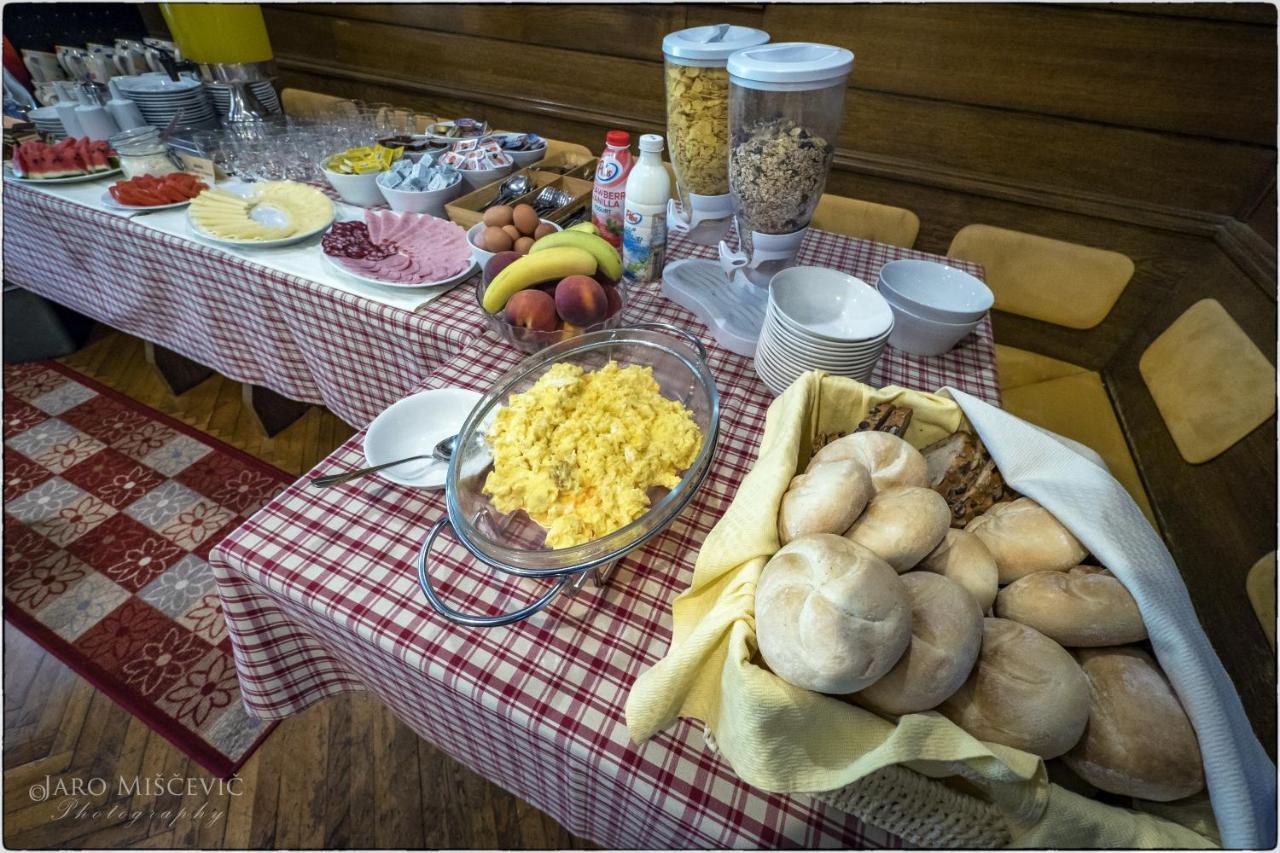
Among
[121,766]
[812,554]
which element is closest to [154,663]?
[121,766]

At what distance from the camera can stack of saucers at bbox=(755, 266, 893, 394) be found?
2.49 ft

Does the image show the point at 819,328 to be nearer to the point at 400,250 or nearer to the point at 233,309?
the point at 400,250

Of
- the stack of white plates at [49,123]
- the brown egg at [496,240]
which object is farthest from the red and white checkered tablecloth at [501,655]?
the stack of white plates at [49,123]

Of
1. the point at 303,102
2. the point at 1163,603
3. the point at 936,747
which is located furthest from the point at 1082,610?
the point at 303,102

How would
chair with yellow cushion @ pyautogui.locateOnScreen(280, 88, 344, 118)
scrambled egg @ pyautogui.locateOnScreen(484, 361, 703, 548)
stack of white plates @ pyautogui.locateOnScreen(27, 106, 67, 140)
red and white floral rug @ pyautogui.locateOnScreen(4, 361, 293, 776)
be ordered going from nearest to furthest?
scrambled egg @ pyautogui.locateOnScreen(484, 361, 703, 548) → red and white floral rug @ pyautogui.locateOnScreen(4, 361, 293, 776) → stack of white plates @ pyautogui.locateOnScreen(27, 106, 67, 140) → chair with yellow cushion @ pyautogui.locateOnScreen(280, 88, 344, 118)

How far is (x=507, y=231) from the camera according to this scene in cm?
104

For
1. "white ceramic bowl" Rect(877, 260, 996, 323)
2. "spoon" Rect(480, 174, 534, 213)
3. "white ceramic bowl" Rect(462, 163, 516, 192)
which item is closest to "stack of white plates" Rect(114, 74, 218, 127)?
"white ceramic bowl" Rect(462, 163, 516, 192)

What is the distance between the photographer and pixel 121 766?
1.06 m

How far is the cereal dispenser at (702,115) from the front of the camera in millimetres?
880

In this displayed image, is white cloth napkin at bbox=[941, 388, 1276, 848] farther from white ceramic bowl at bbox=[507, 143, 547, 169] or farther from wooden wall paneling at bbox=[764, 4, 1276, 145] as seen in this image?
wooden wall paneling at bbox=[764, 4, 1276, 145]

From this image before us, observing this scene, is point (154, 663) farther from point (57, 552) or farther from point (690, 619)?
point (690, 619)

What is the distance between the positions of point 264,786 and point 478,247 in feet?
3.54

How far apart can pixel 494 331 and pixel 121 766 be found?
43.0 inches

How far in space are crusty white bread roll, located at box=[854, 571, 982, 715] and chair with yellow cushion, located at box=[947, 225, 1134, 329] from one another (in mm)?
1524
